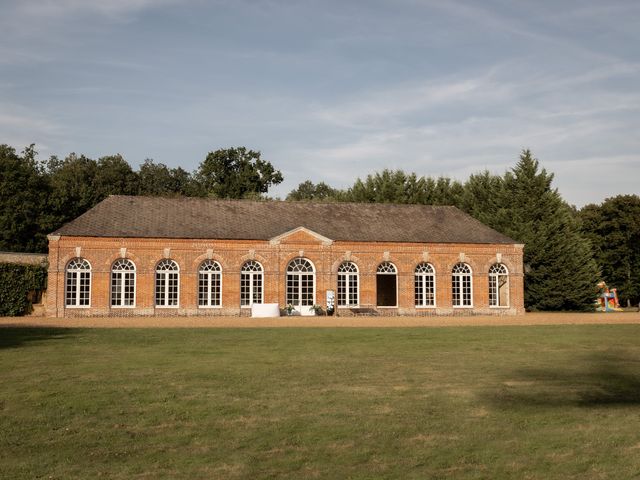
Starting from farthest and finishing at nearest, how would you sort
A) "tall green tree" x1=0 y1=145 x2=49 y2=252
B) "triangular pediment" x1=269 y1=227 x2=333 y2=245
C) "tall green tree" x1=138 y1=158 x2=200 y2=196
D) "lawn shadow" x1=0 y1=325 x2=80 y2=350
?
"tall green tree" x1=138 y1=158 x2=200 y2=196 < "tall green tree" x1=0 y1=145 x2=49 y2=252 < "triangular pediment" x1=269 y1=227 x2=333 y2=245 < "lawn shadow" x1=0 y1=325 x2=80 y2=350

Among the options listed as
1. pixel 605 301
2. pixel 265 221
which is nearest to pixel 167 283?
pixel 265 221

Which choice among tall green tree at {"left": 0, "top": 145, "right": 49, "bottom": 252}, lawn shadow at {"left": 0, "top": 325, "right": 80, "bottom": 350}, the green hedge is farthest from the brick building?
tall green tree at {"left": 0, "top": 145, "right": 49, "bottom": 252}

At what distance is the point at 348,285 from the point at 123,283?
10945 millimetres

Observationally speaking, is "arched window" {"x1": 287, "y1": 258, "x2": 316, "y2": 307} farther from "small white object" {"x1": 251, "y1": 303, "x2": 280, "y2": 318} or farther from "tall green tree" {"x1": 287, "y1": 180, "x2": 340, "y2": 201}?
"tall green tree" {"x1": 287, "y1": 180, "x2": 340, "y2": 201}

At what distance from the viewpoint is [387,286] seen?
40.3 m

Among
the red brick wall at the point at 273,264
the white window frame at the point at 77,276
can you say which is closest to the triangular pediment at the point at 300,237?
the red brick wall at the point at 273,264

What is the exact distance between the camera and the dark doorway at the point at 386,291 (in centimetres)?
3897

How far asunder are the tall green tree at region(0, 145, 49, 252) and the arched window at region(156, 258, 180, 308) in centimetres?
1879

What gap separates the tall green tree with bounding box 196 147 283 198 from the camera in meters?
67.9

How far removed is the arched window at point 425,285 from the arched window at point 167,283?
12.0 meters

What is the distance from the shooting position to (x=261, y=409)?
9.37 m

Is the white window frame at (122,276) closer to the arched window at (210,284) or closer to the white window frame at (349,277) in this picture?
the arched window at (210,284)

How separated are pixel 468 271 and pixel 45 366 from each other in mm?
27131

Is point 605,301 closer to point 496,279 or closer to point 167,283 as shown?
point 496,279
